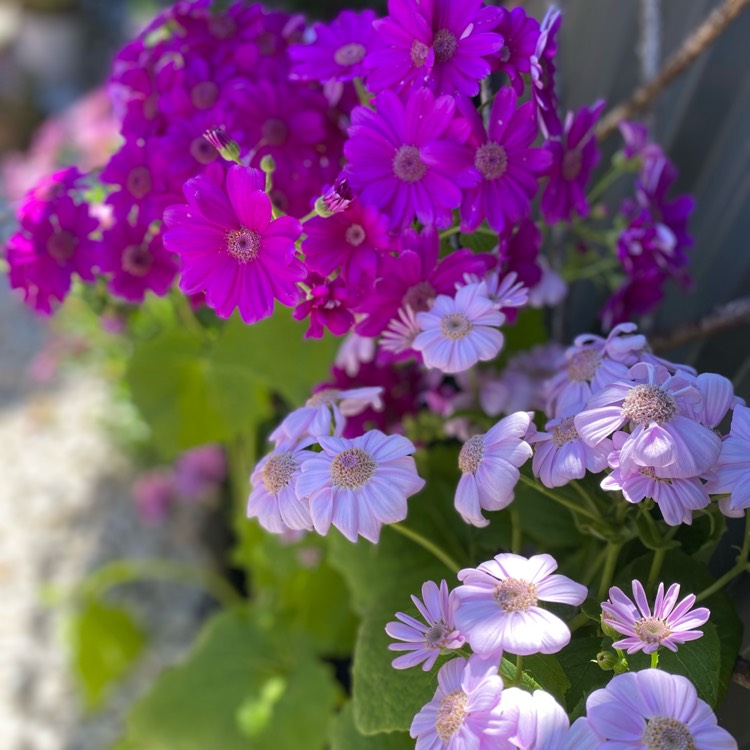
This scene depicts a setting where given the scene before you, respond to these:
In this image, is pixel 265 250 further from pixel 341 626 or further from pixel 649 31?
pixel 341 626

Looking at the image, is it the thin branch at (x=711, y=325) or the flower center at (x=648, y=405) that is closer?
the flower center at (x=648, y=405)

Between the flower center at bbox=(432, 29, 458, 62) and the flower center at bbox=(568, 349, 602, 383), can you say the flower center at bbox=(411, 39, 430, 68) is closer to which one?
the flower center at bbox=(432, 29, 458, 62)

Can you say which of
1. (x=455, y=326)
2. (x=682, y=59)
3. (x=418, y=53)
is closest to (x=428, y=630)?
(x=455, y=326)

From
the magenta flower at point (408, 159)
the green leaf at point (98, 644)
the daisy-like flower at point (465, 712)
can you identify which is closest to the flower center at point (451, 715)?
the daisy-like flower at point (465, 712)

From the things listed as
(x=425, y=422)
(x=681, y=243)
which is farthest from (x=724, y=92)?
(x=425, y=422)

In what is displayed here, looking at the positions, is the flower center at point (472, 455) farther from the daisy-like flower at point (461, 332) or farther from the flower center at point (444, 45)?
the flower center at point (444, 45)

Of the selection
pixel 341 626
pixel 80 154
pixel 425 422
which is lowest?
pixel 341 626

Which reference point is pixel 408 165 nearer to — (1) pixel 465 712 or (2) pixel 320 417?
(2) pixel 320 417
